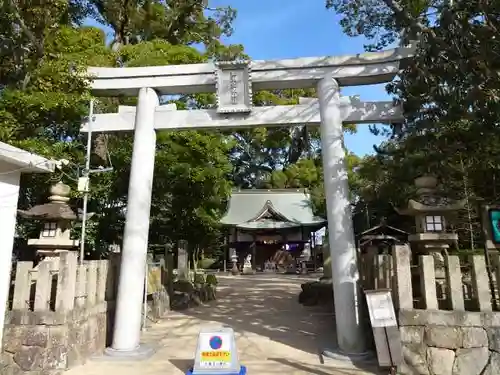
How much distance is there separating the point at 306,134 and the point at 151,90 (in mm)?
23084

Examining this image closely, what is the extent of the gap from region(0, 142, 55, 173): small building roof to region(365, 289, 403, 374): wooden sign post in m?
5.15

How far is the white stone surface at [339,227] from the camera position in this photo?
5.94 m

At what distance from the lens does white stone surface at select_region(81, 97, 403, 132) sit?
22.1ft

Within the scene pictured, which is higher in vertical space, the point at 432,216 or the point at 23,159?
the point at 23,159

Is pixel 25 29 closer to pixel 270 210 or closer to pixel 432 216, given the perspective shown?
pixel 432 216

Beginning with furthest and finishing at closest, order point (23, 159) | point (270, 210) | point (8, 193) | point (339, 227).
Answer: point (270, 210) < point (339, 227) < point (8, 193) < point (23, 159)

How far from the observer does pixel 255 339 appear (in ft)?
22.9

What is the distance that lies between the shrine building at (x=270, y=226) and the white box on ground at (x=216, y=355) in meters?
19.8

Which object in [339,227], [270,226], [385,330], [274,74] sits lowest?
[385,330]

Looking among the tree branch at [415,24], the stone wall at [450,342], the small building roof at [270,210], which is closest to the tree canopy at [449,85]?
the tree branch at [415,24]

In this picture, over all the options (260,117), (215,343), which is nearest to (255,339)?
(215,343)

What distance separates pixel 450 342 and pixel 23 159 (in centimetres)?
636

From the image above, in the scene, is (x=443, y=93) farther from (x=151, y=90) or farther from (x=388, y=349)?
(x=151, y=90)

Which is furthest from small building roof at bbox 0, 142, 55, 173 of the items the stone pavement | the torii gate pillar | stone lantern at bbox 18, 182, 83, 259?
the stone pavement
